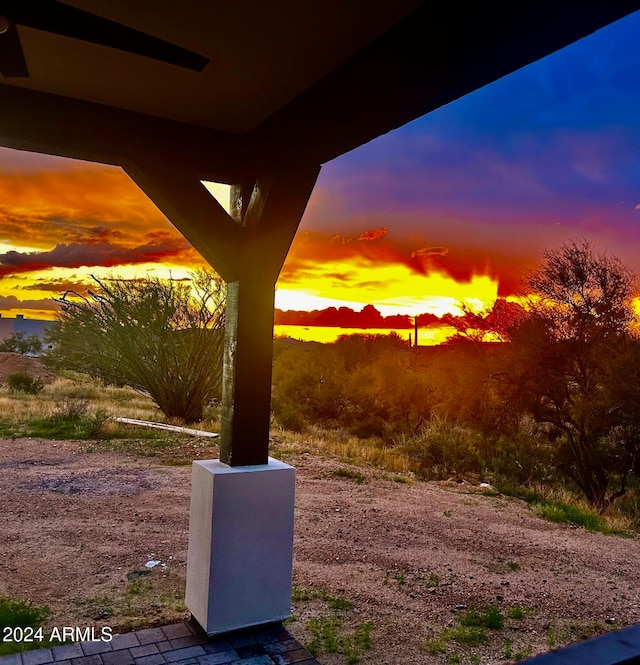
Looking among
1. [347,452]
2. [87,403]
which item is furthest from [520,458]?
[87,403]

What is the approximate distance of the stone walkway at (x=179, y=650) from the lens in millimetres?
2727

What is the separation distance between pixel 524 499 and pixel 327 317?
512 inches

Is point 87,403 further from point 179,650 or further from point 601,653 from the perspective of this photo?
point 601,653

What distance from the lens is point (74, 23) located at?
180 cm

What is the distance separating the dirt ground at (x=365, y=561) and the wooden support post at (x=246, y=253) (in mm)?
1223

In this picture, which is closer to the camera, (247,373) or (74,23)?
(74,23)

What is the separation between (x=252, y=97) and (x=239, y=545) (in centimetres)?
221

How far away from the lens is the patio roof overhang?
5.86 feet

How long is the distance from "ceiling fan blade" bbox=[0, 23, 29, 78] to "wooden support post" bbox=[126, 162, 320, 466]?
2.95ft

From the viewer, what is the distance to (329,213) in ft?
37.0

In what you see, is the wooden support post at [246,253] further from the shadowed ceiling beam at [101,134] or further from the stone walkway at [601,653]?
the stone walkway at [601,653]

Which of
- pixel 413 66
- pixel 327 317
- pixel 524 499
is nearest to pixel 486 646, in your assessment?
pixel 413 66

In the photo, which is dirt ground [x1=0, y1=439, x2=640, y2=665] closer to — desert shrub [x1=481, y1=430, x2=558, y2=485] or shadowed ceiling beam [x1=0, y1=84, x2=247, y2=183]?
desert shrub [x1=481, y1=430, x2=558, y2=485]

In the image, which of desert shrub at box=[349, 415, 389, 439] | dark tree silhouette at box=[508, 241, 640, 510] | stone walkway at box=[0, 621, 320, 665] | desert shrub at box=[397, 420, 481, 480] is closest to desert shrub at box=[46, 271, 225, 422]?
desert shrub at box=[349, 415, 389, 439]
